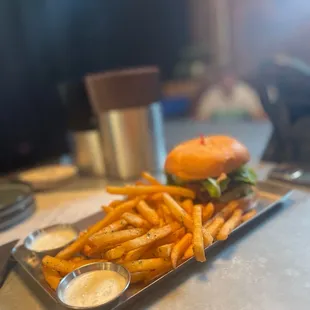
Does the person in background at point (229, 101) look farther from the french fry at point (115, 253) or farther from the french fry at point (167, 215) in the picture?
the french fry at point (115, 253)

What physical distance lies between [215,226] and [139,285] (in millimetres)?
288

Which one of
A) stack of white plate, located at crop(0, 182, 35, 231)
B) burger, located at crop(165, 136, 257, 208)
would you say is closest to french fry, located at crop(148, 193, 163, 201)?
burger, located at crop(165, 136, 257, 208)

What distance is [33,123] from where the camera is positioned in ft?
8.58

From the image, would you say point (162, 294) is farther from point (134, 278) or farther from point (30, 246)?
point (30, 246)

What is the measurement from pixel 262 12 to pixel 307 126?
1.90 meters

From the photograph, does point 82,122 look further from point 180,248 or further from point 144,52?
point 144,52

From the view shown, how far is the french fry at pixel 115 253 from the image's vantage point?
3.43 ft

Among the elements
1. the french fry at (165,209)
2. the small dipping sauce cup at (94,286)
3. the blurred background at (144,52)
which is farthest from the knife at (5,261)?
the blurred background at (144,52)

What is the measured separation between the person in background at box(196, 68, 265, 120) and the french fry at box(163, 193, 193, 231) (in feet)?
6.25

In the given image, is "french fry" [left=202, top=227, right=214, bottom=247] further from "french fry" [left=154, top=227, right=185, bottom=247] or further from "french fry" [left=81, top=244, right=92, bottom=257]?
"french fry" [left=81, top=244, right=92, bottom=257]

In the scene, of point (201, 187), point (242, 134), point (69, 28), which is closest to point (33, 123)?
point (69, 28)

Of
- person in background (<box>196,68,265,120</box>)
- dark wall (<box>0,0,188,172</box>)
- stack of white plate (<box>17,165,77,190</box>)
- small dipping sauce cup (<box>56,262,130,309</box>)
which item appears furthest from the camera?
person in background (<box>196,68,265,120</box>)

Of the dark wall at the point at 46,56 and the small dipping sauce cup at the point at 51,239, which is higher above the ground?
the dark wall at the point at 46,56

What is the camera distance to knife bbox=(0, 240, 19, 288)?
1164mm
